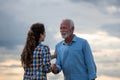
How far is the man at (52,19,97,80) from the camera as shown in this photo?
1545 centimetres

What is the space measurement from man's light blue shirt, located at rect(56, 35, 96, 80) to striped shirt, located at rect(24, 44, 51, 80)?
1.29m

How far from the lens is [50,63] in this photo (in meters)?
14.4

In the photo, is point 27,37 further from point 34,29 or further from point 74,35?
point 74,35

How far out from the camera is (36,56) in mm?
14344

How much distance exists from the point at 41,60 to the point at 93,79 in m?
1.79

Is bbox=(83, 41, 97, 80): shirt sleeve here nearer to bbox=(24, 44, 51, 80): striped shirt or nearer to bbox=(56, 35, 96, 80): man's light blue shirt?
bbox=(56, 35, 96, 80): man's light blue shirt

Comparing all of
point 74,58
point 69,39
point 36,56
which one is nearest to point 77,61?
point 74,58

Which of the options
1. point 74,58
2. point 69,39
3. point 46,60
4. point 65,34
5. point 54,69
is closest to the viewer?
point 46,60

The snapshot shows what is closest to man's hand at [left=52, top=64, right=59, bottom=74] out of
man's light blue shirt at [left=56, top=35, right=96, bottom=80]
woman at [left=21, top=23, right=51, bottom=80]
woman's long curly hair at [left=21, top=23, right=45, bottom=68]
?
man's light blue shirt at [left=56, top=35, right=96, bottom=80]

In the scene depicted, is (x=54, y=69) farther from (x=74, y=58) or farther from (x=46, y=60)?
(x=46, y=60)

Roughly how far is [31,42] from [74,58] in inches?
67.4

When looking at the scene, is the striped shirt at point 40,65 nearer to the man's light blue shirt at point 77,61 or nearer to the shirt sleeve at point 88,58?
the man's light blue shirt at point 77,61

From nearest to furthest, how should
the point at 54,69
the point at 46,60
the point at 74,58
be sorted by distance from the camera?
the point at 46,60, the point at 54,69, the point at 74,58

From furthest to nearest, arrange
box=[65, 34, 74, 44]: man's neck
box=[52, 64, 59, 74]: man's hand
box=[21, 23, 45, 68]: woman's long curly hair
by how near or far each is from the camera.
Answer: box=[65, 34, 74, 44]: man's neck < box=[52, 64, 59, 74]: man's hand < box=[21, 23, 45, 68]: woman's long curly hair
